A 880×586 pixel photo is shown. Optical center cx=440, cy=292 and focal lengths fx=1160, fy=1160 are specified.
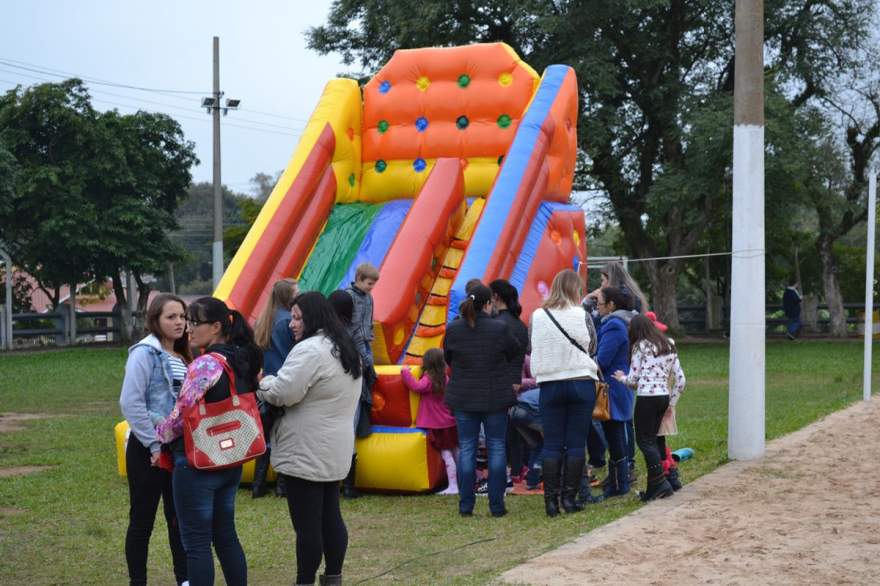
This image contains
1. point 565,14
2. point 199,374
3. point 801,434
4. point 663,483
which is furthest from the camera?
point 565,14

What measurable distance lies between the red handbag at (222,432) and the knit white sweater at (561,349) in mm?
2815

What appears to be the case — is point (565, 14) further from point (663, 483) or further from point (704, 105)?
point (663, 483)

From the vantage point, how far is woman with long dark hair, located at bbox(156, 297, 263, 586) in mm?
4844

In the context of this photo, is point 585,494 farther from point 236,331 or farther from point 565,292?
point 236,331

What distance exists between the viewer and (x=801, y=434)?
35.1ft

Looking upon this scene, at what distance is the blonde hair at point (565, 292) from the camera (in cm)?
753

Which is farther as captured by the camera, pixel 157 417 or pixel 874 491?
pixel 874 491

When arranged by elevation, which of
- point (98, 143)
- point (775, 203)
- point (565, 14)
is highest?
point (565, 14)

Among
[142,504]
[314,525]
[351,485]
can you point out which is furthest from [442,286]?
[142,504]

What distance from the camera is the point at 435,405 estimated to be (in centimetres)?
857

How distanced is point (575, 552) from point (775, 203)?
71.5 ft

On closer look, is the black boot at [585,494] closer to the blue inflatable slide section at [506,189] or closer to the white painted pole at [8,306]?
the blue inflatable slide section at [506,189]

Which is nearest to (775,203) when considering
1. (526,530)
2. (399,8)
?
(399,8)

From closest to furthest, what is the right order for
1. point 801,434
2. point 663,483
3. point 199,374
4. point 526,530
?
point 199,374 < point 526,530 < point 663,483 < point 801,434
